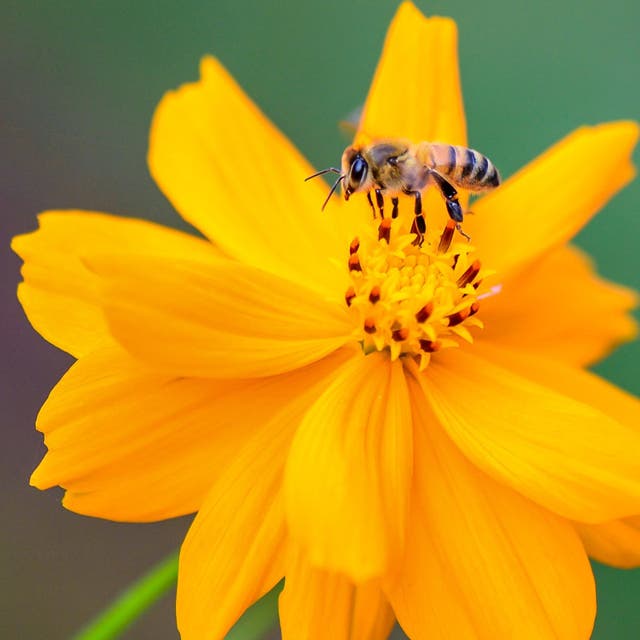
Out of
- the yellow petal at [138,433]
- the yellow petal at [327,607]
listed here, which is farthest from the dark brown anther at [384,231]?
the yellow petal at [327,607]

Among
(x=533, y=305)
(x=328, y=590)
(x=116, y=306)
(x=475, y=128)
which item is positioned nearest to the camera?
(x=116, y=306)

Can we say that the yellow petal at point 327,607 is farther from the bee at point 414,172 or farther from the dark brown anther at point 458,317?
the bee at point 414,172

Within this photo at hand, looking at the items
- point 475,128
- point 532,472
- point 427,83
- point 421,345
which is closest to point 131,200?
point 475,128

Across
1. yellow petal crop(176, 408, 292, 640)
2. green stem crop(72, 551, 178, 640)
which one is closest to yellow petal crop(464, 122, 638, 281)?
yellow petal crop(176, 408, 292, 640)

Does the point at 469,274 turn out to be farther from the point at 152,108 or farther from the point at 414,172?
the point at 152,108

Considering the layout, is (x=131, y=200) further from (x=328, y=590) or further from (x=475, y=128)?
(x=328, y=590)

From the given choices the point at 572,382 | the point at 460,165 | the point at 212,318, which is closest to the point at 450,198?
the point at 460,165
